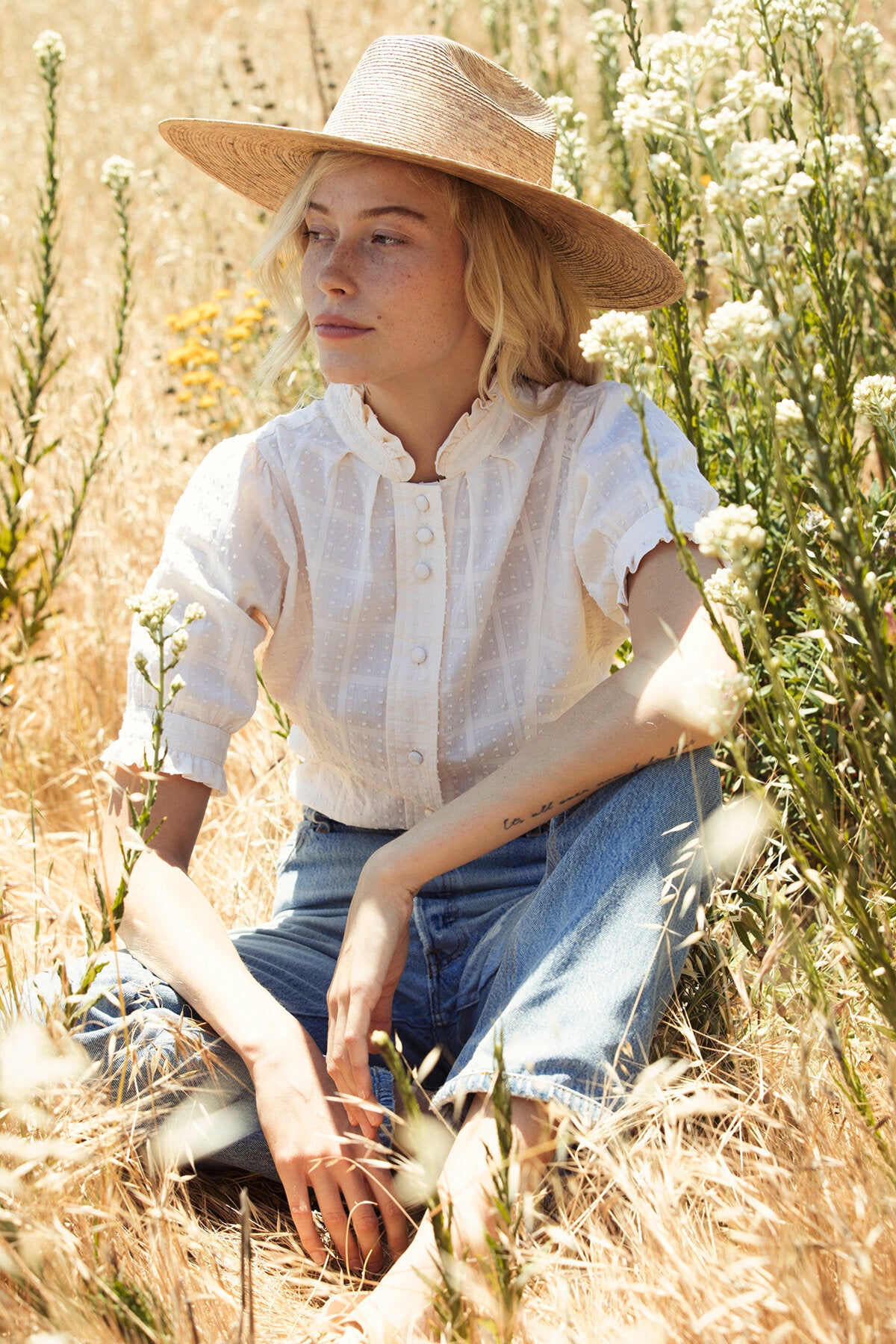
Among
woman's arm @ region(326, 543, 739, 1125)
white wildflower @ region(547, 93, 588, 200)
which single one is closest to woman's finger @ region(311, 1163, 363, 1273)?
woman's arm @ region(326, 543, 739, 1125)

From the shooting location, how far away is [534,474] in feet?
6.54

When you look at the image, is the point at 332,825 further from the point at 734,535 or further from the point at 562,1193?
the point at 734,535

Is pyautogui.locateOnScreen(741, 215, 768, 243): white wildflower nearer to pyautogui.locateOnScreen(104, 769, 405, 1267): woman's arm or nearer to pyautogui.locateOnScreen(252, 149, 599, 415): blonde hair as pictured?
pyautogui.locateOnScreen(252, 149, 599, 415): blonde hair

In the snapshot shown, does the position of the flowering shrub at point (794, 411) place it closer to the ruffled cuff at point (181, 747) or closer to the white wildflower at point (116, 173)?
the ruffled cuff at point (181, 747)

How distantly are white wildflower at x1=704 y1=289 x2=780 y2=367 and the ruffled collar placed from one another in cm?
85

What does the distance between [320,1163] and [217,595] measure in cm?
83

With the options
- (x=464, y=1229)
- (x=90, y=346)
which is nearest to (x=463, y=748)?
(x=464, y=1229)

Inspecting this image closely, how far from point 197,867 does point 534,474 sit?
3.91ft

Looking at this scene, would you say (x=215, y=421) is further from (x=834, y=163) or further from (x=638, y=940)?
(x=638, y=940)

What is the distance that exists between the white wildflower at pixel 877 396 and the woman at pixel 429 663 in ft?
0.93

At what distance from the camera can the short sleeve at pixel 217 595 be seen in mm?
1882

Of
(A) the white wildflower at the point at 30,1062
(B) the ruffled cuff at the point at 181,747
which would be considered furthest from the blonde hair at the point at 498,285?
(A) the white wildflower at the point at 30,1062

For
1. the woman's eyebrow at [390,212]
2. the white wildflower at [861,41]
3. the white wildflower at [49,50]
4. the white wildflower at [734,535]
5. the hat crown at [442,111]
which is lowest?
the white wildflower at [734,535]

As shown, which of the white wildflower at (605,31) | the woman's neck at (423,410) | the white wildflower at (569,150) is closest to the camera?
the woman's neck at (423,410)
